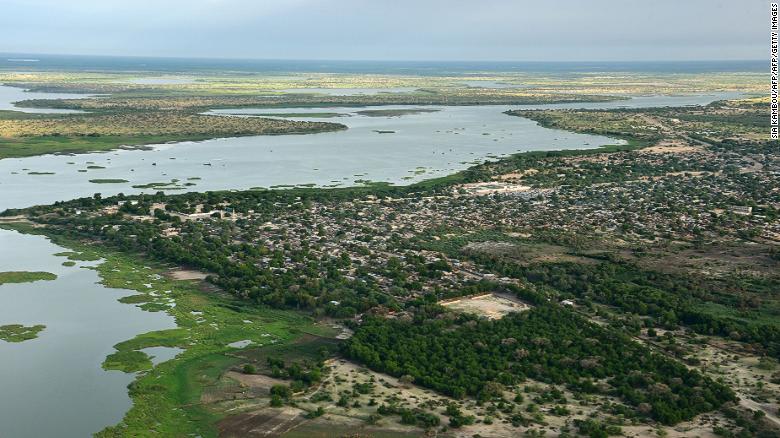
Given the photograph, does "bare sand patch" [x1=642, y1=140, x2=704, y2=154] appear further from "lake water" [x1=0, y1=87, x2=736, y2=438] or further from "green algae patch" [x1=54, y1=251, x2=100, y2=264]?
"green algae patch" [x1=54, y1=251, x2=100, y2=264]

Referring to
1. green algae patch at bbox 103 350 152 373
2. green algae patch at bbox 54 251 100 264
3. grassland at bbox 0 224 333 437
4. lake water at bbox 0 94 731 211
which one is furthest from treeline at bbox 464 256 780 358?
lake water at bbox 0 94 731 211

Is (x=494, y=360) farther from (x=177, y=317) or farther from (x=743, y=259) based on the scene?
(x=743, y=259)

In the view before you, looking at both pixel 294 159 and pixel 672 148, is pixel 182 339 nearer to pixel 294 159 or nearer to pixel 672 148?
pixel 294 159

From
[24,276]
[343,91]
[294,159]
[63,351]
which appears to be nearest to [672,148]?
[294,159]

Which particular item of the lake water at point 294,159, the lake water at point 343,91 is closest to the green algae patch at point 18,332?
the lake water at point 294,159

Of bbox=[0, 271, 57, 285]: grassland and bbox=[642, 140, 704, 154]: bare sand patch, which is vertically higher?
bbox=[642, 140, 704, 154]: bare sand patch

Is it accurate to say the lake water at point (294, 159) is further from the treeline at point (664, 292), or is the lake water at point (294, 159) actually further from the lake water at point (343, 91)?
the lake water at point (343, 91)
